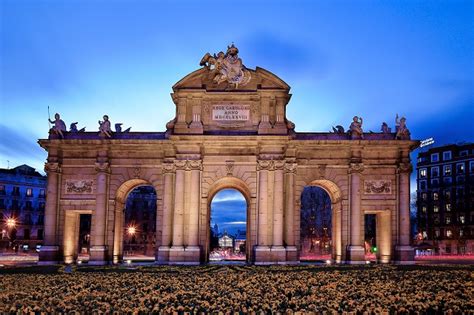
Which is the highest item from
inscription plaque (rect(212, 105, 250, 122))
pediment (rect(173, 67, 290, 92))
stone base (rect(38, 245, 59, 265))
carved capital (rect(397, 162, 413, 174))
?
pediment (rect(173, 67, 290, 92))

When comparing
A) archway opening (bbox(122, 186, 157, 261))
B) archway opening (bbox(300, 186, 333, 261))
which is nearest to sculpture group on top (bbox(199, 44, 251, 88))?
archway opening (bbox(300, 186, 333, 261))

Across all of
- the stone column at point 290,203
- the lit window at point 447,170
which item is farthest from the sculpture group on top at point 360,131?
the lit window at point 447,170

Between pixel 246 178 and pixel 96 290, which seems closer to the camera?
pixel 96 290

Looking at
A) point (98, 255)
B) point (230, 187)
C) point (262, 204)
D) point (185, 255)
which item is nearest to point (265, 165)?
point (262, 204)

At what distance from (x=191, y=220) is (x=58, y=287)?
66.1ft

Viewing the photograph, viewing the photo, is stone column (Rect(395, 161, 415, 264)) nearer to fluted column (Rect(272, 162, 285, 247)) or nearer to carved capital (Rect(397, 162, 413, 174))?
carved capital (Rect(397, 162, 413, 174))

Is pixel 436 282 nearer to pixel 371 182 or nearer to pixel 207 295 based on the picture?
pixel 207 295

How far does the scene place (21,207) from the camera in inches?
3858

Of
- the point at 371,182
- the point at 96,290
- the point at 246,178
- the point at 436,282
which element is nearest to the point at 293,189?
the point at 246,178

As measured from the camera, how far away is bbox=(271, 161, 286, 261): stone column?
41.1 m

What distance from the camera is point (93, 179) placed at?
144ft

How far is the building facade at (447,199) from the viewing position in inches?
3939

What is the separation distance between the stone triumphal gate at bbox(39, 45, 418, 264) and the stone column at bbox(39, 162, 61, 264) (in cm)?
8

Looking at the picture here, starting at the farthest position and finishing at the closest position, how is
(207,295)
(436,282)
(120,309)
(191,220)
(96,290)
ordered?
(191,220)
(436,282)
(96,290)
(207,295)
(120,309)
